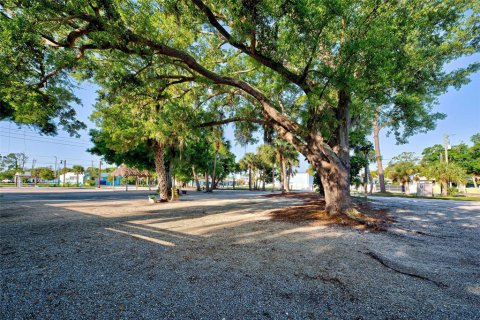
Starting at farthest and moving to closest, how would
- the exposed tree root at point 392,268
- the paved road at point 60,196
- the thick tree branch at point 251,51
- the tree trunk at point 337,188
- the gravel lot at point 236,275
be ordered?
the paved road at point 60,196 < the tree trunk at point 337,188 < the thick tree branch at point 251,51 < the exposed tree root at point 392,268 < the gravel lot at point 236,275

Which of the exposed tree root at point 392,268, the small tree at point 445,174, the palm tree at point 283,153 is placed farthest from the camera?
the palm tree at point 283,153

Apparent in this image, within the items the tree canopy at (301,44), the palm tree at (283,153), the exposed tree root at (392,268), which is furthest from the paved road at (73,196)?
the exposed tree root at (392,268)

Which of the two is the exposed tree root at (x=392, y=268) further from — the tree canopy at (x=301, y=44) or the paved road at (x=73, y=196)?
the paved road at (x=73, y=196)

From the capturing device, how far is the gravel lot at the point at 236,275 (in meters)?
2.39

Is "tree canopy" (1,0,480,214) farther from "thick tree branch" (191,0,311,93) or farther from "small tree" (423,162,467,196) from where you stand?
"small tree" (423,162,467,196)

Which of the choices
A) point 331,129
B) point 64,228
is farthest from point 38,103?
point 331,129

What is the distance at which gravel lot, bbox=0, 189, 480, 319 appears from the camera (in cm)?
239

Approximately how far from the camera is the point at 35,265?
11.7ft

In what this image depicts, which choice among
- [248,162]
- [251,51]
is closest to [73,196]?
[251,51]

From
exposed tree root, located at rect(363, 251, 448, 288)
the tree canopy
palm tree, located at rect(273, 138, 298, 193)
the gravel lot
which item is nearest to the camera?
the gravel lot

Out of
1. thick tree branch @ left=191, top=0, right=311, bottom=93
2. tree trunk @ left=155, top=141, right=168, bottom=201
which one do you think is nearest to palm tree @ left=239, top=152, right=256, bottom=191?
tree trunk @ left=155, top=141, right=168, bottom=201

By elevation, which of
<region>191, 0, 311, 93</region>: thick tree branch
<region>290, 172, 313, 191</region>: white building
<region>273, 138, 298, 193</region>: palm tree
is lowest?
<region>290, 172, 313, 191</region>: white building

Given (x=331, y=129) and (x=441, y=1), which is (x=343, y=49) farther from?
(x=441, y=1)

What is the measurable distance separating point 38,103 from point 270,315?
936 cm
